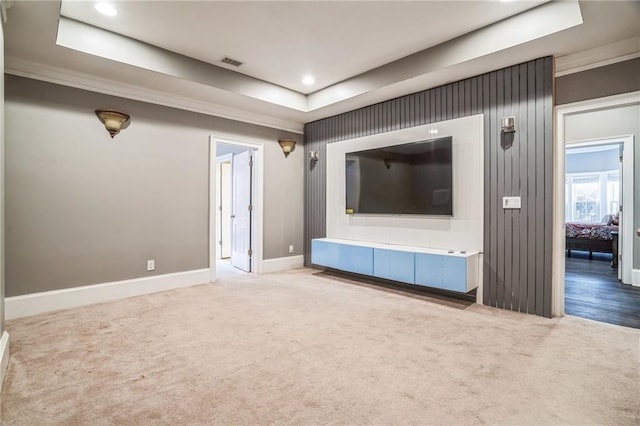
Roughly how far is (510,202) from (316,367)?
2.48 m

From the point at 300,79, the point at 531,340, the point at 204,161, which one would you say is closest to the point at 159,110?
the point at 204,161

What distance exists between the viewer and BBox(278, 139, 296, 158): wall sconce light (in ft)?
16.9

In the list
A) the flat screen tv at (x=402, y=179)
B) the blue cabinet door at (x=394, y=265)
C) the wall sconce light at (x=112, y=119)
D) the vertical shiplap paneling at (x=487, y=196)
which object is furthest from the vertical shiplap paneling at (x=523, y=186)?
the wall sconce light at (x=112, y=119)

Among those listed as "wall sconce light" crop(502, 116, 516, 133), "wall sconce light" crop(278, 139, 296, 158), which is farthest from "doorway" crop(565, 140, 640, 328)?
"wall sconce light" crop(278, 139, 296, 158)

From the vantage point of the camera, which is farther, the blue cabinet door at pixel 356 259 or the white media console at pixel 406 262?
the blue cabinet door at pixel 356 259

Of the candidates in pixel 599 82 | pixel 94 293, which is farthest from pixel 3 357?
pixel 599 82

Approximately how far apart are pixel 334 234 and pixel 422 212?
1562 millimetres

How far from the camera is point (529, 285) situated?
3088 millimetres

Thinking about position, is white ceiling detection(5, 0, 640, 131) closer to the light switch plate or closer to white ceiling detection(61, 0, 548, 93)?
white ceiling detection(61, 0, 548, 93)

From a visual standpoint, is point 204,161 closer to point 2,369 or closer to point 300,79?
point 300,79

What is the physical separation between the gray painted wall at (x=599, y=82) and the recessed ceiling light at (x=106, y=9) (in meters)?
3.98

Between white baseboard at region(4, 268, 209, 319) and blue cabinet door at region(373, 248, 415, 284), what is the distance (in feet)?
7.50

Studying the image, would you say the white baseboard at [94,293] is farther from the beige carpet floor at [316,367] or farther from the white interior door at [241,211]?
the white interior door at [241,211]

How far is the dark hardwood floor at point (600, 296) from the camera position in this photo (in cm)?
302
